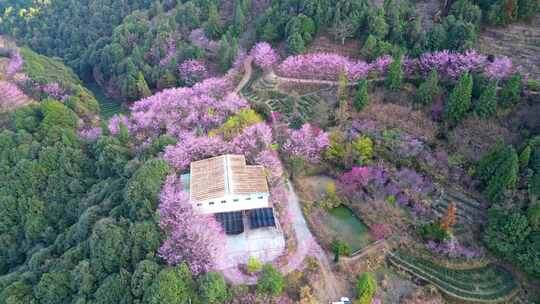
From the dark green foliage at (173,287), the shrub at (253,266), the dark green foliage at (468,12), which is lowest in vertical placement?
the shrub at (253,266)

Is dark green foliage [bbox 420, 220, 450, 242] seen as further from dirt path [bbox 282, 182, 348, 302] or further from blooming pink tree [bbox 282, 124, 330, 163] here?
blooming pink tree [bbox 282, 124, 330, 163]

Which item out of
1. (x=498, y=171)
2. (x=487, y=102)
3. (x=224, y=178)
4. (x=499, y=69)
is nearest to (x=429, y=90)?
(x=487, y=102)

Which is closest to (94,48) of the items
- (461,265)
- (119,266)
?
(119,266)

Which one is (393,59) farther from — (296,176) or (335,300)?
(335,300)

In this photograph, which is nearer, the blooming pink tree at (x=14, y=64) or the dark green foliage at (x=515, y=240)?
the dark green foliage at (x=515, y=240)

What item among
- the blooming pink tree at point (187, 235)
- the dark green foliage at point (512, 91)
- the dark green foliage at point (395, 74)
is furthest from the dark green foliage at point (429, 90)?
the blooming pink tree at point (187, 235)

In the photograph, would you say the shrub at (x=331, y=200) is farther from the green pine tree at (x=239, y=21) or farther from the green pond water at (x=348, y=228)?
the green pine tree at (x=239, y=21)

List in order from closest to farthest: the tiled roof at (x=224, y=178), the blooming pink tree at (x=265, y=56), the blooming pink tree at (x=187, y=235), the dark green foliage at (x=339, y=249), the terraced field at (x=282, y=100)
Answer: the blooming pink tree at (x=187, y=235), the dark green foliage at (x=339, y=249), the tiled roof at (x=224, y=178), the terraced field at (x=282, y=100), the blooming pink tree at (x=265, y=56)
